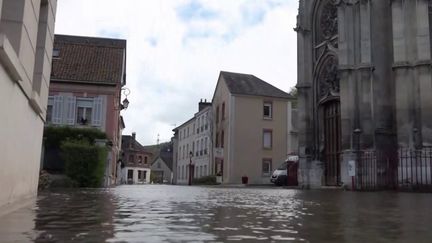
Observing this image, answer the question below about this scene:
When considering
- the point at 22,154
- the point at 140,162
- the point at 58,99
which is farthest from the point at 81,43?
the point at 140,162

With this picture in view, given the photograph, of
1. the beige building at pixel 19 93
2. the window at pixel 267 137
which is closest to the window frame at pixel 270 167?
the window at pixel 267 137

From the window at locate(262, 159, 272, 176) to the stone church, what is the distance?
22.5 m

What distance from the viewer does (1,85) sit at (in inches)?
240

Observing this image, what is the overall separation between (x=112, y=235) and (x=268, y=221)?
7.69ft

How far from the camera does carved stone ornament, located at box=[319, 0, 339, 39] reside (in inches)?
1088

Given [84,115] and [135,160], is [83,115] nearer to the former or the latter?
[84,115]

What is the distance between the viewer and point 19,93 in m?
7.61

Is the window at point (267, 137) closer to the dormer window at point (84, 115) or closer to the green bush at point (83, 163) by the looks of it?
the dormer window at point (84, 115)

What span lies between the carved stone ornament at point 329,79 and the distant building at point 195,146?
2934 centimetres

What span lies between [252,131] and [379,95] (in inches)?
1089

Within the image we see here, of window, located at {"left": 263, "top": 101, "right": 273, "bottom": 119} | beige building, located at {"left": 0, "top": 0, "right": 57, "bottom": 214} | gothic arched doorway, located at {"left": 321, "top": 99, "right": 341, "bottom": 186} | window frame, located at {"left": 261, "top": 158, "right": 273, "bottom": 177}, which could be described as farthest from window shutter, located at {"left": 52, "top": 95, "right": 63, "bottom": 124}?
beige building, located at {"left": 0, "top": 0, "right": 57, "bottom": 214}

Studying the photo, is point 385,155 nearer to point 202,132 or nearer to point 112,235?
point 112,235

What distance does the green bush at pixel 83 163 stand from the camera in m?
23.8

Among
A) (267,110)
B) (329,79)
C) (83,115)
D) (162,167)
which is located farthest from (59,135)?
(162,167)
